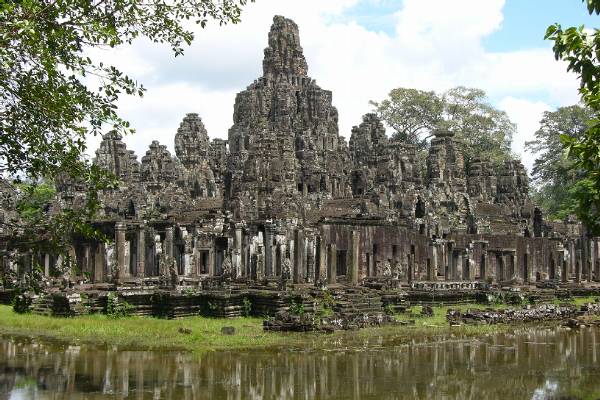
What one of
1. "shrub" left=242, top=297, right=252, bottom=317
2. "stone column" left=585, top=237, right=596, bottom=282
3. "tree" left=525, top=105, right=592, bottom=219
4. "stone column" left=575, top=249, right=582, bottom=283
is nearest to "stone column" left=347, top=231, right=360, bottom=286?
"shrub" left=242, top=297, right=252, bottom=317

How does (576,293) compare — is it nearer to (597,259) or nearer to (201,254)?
(597,259)

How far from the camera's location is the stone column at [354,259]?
33216 mm

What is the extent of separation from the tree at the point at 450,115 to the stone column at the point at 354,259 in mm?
39068

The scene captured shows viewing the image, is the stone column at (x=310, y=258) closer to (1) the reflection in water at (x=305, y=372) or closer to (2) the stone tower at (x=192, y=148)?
(1) the reflection in water at (x=305, y=372)

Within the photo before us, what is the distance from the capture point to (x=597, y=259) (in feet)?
165

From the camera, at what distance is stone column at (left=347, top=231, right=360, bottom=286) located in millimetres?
33216

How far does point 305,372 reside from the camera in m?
16.5

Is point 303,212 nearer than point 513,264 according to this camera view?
Yes

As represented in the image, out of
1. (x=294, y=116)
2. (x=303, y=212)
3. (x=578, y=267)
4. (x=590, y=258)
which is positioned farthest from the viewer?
(x=294, y=116)

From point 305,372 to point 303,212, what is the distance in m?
15.9

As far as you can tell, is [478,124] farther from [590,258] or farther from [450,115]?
[590,258]

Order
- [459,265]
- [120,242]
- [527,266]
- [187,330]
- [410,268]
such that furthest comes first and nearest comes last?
[527,266], [459,265], [410,268], [120,242], [187,330]

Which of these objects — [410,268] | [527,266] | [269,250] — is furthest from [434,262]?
[269,250]

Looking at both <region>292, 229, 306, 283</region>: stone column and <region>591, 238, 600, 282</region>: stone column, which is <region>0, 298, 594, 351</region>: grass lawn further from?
<region>591, 238, 600, 282</region>: stone column
